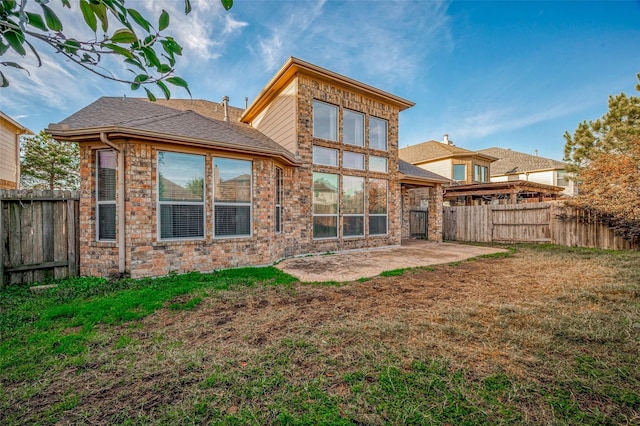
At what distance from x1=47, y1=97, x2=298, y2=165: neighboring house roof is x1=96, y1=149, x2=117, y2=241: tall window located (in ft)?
1.66

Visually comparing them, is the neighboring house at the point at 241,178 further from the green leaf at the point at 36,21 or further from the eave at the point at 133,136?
the green leaf at the point at 36,21

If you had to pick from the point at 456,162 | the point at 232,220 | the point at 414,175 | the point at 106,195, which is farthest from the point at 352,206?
the point at 456,162

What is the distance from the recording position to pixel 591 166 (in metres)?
9.46

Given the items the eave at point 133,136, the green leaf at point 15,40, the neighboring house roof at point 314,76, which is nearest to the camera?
the green leaf at point 15,40

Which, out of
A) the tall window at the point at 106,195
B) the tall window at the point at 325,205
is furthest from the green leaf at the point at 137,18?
the tall window at the point at 325,205

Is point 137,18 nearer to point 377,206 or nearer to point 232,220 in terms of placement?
point 232,220

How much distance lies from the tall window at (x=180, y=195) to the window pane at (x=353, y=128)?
5.11 meters

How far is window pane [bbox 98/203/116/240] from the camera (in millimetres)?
5516

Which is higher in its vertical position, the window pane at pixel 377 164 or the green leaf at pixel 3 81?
the window pane at pixel 377 164

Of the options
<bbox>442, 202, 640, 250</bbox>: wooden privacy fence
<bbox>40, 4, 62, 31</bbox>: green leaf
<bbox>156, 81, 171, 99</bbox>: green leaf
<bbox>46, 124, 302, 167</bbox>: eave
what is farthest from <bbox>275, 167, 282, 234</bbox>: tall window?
<bbox>442, 202, 640, 250</bbox>: wooden privacy fence

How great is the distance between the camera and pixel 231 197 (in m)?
6.50

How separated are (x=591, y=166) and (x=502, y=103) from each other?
5.90 m

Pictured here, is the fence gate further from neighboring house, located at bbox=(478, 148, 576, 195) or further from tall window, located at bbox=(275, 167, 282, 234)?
neighboring house, located at bbox=(478, 148, 576, 195)

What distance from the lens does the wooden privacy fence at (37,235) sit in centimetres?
485
